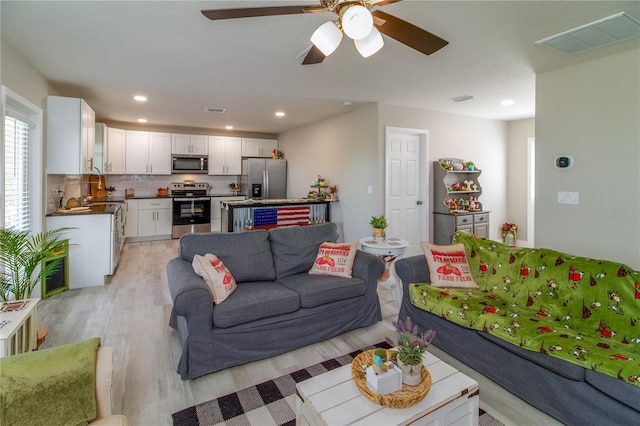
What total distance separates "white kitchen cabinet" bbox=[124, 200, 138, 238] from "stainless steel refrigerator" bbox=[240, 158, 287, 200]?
2427 mm

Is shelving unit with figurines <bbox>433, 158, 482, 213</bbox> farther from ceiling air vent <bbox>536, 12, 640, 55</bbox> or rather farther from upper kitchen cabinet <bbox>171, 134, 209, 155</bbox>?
upper kitchen cabinet <bbox>171, 134, 209, 155</bbox>

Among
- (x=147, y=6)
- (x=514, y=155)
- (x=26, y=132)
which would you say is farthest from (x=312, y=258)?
(x=514, y=155)

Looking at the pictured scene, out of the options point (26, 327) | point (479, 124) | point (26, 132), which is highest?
point (479, 124)

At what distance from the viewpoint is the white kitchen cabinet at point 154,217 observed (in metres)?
6.92

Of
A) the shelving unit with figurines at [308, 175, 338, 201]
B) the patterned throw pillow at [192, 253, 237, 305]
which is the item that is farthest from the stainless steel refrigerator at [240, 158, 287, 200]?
the patterned throw pillow at [192, 253, 237, 305]

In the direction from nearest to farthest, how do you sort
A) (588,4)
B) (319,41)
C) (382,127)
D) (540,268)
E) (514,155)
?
(319,41), (588,4), (540,268), (382,127), (514,155)

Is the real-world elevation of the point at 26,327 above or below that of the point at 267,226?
below

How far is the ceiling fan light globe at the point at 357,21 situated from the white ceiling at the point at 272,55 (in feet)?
2.49

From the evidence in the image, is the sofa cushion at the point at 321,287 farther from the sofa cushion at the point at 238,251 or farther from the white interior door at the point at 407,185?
the white interior door at the point at 407,185

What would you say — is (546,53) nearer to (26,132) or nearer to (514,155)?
(514,155)

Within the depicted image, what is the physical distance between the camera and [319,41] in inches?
68.6

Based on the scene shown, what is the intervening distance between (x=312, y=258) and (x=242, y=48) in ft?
6.92

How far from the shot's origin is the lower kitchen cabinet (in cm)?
545

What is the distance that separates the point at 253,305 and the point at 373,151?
3.47 m
